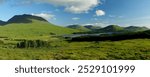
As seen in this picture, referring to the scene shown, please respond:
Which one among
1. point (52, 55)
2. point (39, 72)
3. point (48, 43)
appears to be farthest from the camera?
point (48, 43)

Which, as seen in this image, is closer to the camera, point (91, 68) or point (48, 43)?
point (91, 68)

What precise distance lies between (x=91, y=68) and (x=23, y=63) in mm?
3787

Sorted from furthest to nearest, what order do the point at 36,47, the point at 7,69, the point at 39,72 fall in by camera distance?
1. the point at 36,47
2. the point at 7,69
3. the point at 39,72

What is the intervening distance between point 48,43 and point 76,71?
10.5 meters

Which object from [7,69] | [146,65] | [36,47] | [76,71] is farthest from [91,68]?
[36,47]

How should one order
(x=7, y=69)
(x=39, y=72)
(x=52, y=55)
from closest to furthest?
(x=39, y=72), (x=7, y=69), (x=52, y=55)

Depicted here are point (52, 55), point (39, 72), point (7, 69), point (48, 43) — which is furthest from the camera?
point (48, 43)

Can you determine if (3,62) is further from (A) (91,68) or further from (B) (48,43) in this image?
(B) (48,43)

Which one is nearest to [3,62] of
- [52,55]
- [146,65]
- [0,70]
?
[0,70]

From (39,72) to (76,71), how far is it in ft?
6.19

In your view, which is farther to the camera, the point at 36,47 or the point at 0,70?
the point at 36,47

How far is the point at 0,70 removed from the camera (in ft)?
48.5

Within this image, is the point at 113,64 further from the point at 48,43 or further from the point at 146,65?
the point at 48,43

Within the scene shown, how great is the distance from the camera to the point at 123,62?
48.5 ft
